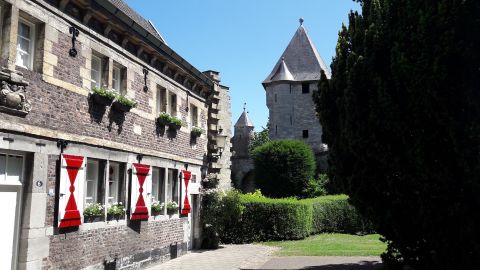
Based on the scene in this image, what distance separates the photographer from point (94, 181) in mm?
10219

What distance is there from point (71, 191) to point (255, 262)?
630 centimetres

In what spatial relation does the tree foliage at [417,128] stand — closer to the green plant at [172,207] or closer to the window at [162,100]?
the window at [162,100]

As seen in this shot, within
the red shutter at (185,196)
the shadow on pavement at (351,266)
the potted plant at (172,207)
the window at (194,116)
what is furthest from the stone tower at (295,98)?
the shadow on pavement at (351,266)

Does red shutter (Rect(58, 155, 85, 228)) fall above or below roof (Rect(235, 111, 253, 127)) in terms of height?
below

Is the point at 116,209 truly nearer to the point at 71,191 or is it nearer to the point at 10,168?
the point at 71,191

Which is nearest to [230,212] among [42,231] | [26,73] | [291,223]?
[291,223]

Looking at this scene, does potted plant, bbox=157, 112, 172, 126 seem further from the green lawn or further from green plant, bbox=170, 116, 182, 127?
the green lawn

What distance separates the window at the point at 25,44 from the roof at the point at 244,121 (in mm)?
49273

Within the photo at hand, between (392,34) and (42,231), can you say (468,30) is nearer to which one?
(392,34)

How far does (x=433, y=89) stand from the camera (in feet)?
24.9

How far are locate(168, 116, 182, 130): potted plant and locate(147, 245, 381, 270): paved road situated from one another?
3955mm

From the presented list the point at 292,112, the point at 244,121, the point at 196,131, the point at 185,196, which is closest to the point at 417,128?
the point at 185,196

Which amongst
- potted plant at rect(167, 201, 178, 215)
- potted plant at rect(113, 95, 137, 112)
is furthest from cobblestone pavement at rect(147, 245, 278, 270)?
potted plant at rect(113, 95, 137, 112)

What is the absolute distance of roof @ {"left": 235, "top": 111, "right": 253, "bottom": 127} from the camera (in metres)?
57.5
